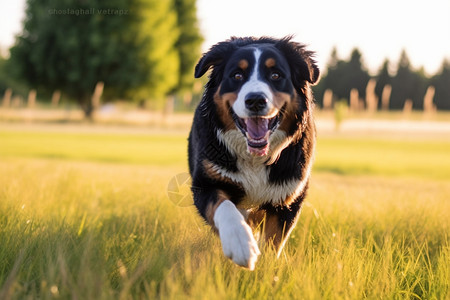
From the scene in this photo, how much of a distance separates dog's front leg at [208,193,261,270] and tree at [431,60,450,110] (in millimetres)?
57460

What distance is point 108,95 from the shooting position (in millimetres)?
32938

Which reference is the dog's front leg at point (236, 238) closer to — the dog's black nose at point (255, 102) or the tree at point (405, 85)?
the dog's black nose at point (255, 102)

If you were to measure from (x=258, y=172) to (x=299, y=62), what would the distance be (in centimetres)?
99

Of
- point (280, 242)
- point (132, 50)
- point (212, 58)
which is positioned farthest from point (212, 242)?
point (132, 50)

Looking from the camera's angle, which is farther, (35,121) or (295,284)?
(35,121)

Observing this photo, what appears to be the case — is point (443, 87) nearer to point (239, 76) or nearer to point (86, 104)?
point (86, 104)

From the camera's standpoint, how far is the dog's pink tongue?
11.7ft

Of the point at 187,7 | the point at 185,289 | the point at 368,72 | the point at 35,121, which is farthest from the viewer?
the point at 368,72

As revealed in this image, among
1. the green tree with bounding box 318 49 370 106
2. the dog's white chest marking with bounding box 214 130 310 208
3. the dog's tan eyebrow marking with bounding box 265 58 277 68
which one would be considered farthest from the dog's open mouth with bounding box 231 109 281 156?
the green tree with bounding box 318 49 370 106

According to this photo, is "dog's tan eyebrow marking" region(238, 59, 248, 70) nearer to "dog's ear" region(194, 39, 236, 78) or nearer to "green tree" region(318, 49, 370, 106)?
"dog's ear" region(194, 39, 236, 78)

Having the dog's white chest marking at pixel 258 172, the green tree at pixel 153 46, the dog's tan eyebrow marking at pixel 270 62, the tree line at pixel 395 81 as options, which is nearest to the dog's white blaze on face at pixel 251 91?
the dog's tan eyebrow marking at pixel 270 62

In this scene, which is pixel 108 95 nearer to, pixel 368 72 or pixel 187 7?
pixel 187 7

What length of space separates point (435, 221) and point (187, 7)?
36.4 metres

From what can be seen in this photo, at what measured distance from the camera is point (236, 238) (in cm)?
274
